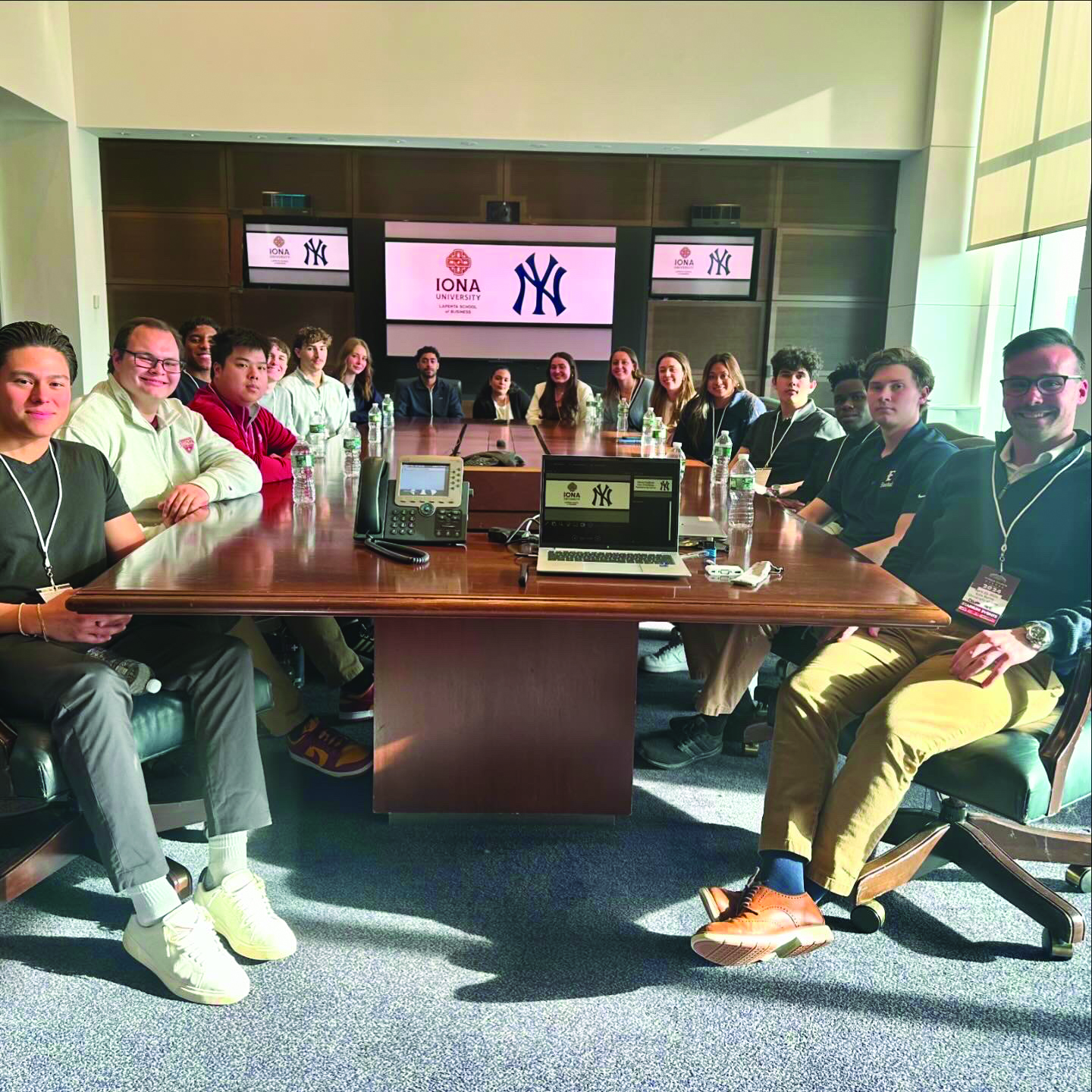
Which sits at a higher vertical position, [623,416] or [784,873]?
[623,416]

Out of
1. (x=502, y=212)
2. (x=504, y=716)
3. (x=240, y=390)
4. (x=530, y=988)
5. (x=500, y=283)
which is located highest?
(x=502, y=212)

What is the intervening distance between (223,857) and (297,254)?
19.2 feet

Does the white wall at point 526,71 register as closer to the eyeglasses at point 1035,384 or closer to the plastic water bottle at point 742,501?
the plastic water bottle at point 742,501

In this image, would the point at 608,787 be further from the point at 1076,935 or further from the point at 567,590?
the point at 1076,935

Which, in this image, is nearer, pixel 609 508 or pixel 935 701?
pixel 935 701

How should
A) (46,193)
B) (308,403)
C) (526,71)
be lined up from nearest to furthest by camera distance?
(46,193) < (308,403) < (526,71)

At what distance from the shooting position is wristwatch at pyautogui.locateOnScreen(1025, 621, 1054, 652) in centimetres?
148

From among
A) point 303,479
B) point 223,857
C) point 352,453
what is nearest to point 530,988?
point 223,857

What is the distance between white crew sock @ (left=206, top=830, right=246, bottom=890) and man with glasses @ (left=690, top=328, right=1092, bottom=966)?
0.76 m

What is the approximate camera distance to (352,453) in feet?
10.9

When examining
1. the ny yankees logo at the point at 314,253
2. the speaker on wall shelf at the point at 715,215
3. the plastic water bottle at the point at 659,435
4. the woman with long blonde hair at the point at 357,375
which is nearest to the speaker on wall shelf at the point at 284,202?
the ny yankees logo at the point at 314,253

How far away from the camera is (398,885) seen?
5.57 ft

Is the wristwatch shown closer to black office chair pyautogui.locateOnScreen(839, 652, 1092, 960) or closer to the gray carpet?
black office chair pyautogui.locateOnScreen(839, 652, 1092, 960)

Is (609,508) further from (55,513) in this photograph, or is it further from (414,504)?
(55,513)
